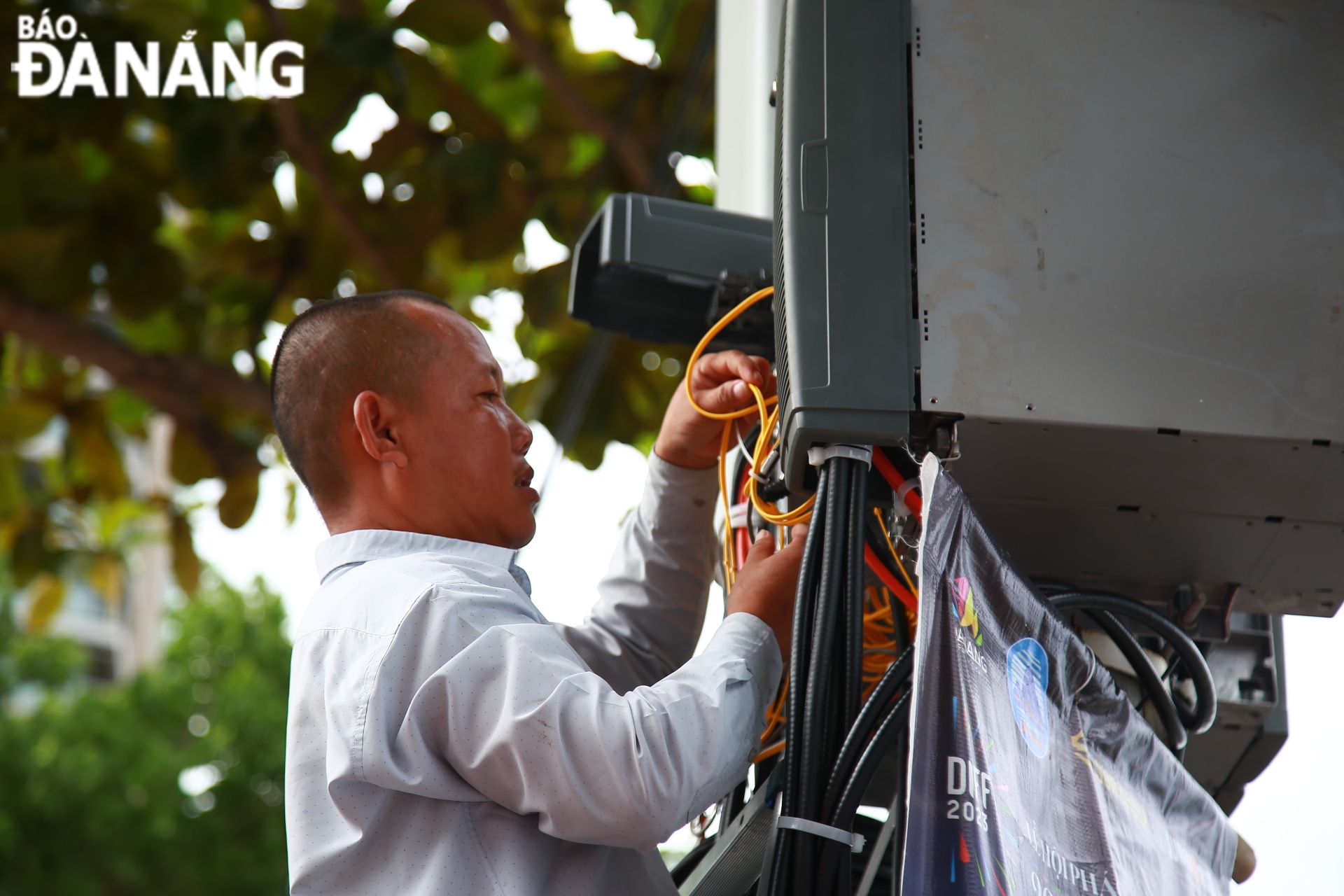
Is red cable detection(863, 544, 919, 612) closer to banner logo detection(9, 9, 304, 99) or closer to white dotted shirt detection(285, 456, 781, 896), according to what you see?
white dotted shirt detection(285, 456, 781, 896)

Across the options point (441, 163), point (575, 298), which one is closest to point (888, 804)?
point (575, 298)

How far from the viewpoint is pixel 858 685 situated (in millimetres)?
1258

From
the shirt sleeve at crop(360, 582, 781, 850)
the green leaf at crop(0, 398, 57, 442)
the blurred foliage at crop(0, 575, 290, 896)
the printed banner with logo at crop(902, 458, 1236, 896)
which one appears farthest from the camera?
the blurred foliage at crop(0, 575, 290, 896)

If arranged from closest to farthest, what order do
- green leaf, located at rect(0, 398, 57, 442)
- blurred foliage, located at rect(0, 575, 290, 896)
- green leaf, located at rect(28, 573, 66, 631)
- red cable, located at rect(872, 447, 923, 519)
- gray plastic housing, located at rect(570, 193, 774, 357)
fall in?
red cable, located at rect(872, 447, 923, 519), gray plastic housing, located at rect(570, 193, 774, 357), green leaf, located at rect(0, 398, 57, 442), green leaf, located at rect(28, 573, 66, 631), blurred foliage, located at rect(0, 575, 290, 896)

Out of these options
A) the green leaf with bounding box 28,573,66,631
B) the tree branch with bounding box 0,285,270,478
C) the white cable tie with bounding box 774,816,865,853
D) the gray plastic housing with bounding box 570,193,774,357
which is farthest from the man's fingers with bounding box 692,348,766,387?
the green leaf with bounding box 28,573,66,631

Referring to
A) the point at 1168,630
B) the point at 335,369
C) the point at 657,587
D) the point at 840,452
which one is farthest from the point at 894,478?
the point at 335,369

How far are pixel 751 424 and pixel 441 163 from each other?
2398 mm

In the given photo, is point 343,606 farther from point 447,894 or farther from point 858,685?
point 858,685

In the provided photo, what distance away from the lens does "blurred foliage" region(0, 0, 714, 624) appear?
3.62m

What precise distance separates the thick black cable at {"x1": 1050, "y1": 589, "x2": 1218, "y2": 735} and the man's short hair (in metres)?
0.80

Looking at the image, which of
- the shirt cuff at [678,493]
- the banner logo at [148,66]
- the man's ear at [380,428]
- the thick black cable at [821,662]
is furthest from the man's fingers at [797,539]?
the banner logo at [148,66]

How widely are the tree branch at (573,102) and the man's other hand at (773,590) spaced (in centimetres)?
287

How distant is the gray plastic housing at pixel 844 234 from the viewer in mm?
1234

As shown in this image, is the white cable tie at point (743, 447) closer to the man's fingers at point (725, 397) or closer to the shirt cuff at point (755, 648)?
the man's fingers at point (725, 397)
